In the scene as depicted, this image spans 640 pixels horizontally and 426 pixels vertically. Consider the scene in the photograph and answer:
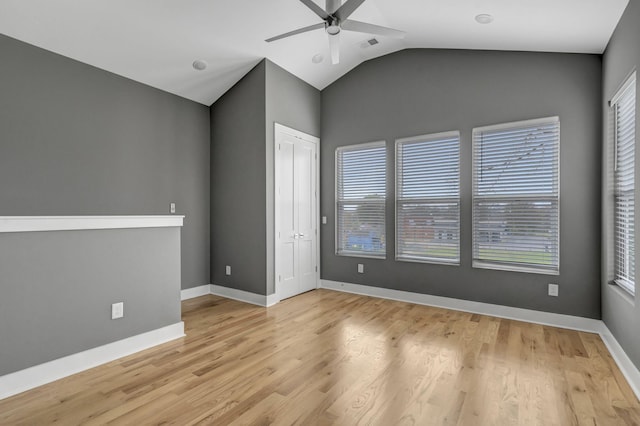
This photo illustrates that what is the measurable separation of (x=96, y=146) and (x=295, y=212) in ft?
8.62

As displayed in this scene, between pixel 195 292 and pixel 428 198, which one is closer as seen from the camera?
pixel 428 198

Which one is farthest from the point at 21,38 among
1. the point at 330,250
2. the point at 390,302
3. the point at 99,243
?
the point at 390,302

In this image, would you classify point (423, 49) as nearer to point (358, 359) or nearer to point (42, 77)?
point (358, 359)

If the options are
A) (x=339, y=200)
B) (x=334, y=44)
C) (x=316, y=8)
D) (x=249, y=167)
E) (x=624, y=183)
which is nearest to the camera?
(x=316, y=8)

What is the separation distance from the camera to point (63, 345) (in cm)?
253

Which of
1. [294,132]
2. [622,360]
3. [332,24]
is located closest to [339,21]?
[332,24]

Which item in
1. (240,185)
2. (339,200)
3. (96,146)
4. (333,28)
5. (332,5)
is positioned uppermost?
(332,5)

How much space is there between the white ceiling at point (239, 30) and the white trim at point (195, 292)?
2.86 m

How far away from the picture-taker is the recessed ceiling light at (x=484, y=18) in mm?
3184

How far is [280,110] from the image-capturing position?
468 centimetres

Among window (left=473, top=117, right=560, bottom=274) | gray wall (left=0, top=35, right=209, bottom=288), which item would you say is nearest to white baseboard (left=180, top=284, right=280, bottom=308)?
gray wall (left=0, top=35, right=209, bottom=288)

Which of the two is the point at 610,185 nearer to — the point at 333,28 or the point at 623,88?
the point at 623,88

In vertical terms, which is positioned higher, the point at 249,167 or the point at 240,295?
the point at 249,167

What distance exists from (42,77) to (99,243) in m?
2.09
